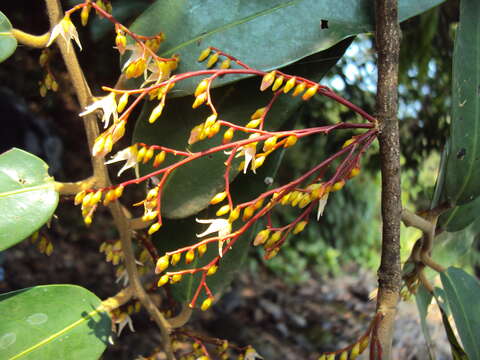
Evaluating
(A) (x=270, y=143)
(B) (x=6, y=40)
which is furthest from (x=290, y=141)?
(B) (x=6, y=40)

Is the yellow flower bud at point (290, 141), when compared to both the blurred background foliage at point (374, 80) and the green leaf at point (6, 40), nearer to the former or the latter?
the green leaf at point (6, 40)

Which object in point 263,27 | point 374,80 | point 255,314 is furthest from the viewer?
point 255,314

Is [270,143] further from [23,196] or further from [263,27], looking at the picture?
[23,196]

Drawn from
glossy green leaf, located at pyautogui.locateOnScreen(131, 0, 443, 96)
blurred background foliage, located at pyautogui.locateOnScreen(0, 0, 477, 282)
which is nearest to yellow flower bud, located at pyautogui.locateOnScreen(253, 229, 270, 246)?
glossy green leaf, located at pyautogui.locateOnScreen(131, 0, 443, 96)

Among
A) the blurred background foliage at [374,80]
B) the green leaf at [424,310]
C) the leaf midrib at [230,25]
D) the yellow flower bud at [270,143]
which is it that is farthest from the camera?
the blurred background foliage at [374,80]

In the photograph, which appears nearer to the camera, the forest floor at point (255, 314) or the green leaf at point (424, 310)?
the green leaf at point (424, 310)

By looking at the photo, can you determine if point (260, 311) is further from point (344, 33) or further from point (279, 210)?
point (344, 33)

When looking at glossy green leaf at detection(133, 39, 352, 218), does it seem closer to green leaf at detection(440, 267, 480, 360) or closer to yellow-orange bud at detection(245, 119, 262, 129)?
yellow-orange bud at detection(245, 119, 262, 129)

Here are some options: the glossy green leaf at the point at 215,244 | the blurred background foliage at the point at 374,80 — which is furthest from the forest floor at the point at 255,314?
the glossy green leaf at the point at 215,244
